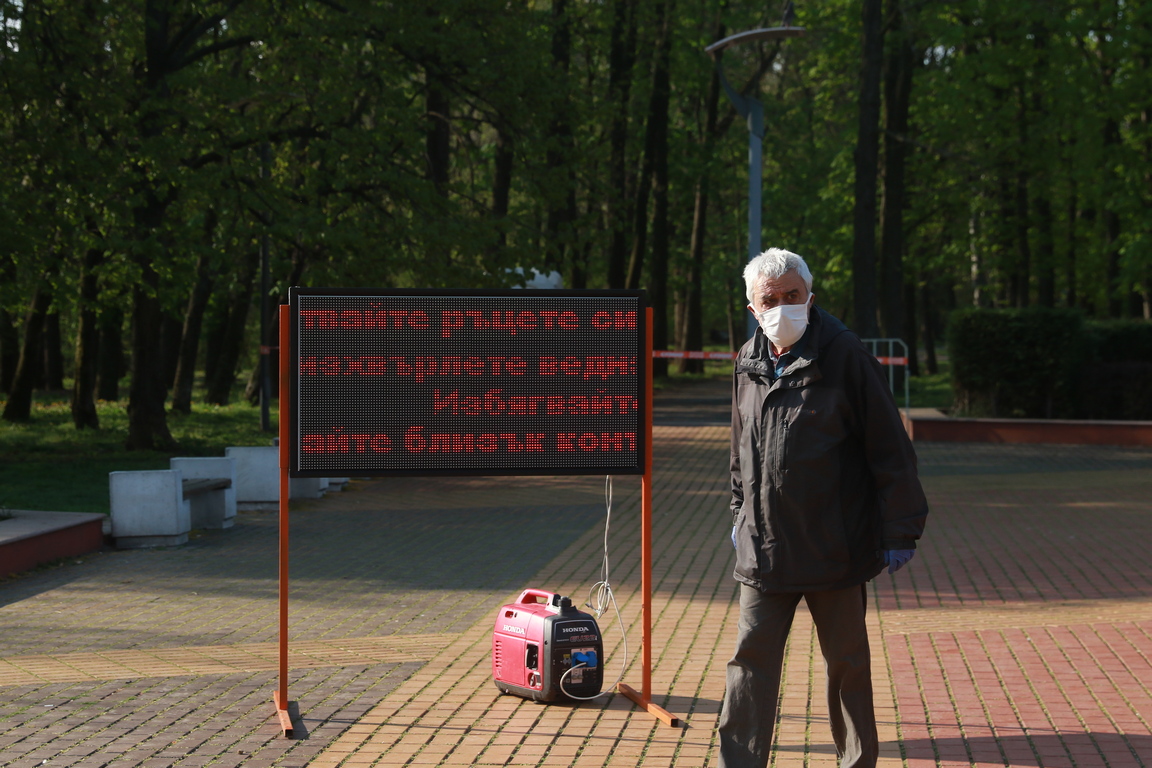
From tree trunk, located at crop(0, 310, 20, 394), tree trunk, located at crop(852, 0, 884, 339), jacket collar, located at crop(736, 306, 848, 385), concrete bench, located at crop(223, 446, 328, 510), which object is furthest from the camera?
tree trunk, located at crop(0, 310, 20, 394)

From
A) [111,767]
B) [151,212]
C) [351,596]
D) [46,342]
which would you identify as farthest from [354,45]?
[46,342]

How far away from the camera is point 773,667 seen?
14.3 ft

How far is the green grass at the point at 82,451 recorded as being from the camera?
13.9m

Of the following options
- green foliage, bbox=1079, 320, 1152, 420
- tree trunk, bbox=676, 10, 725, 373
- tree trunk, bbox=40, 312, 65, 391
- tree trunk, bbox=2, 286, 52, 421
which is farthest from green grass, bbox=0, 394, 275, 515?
tree trunk, bbox=676, 10, 725, 373

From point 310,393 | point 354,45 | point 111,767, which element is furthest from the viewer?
point 354,45

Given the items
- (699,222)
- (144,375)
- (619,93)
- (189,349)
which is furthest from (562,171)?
(699,222)

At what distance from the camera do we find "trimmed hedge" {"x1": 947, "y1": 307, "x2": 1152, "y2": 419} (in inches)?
830

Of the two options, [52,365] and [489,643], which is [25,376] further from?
[489,643]

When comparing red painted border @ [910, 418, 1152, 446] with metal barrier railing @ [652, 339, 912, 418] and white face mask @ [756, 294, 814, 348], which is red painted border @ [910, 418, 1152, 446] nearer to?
metal barrier railing @ [652, 339, 912, 418]

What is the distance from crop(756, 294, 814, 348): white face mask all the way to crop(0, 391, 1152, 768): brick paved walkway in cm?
181

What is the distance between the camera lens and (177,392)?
26672 millimetres

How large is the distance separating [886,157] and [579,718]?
86.0ft

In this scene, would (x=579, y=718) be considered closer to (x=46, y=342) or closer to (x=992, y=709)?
(x=992, y=709)

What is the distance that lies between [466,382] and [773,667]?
2000 mm
